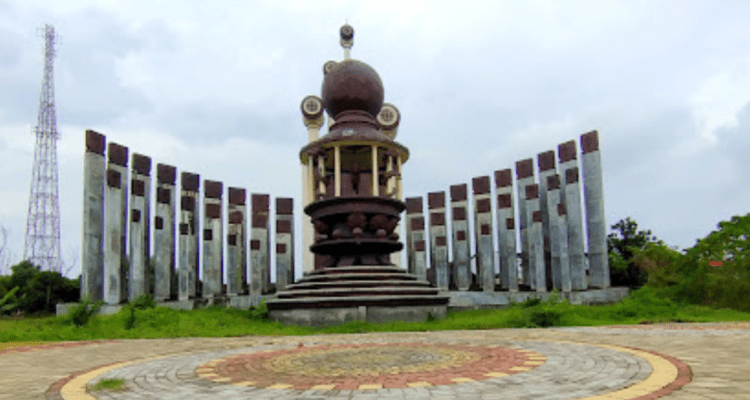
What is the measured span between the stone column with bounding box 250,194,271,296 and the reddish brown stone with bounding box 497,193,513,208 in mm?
9559

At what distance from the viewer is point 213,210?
→ 22.5 m

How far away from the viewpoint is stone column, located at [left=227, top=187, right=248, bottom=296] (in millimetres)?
22627

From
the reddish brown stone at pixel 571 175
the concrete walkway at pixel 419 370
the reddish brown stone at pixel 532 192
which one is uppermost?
the reddish brown stone at pixel 571 175

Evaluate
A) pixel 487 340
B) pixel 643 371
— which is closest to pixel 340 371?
pixel 643 371

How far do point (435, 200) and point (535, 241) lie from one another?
4.68 metres

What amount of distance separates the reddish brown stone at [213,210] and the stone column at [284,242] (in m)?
2.46

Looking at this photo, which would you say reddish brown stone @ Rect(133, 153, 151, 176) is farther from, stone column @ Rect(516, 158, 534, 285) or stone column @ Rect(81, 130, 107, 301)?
stone column @ Rect(516, 158, 534, 285)

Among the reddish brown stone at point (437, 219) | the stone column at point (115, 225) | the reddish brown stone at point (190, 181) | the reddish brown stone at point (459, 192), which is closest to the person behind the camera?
the stone column at point (115, 225)

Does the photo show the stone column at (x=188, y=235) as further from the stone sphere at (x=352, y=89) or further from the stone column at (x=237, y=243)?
the stone sphere at (x=352, y=89)

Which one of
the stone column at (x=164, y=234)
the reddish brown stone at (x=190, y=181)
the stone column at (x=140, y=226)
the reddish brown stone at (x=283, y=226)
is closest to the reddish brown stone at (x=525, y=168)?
the reddish brown stone at (x=283, y=226)

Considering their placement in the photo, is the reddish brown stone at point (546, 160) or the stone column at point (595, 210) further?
the reddish brown stone at point (546, 160)

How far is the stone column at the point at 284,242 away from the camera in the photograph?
23.2m

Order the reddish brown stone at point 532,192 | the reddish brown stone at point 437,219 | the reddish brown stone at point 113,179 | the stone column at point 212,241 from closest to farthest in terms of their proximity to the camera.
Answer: the reddish brown stone at point 113,179 → the reddish brown stone at point 532,192 → the stone column at point 212,241 → the reddish brown stone at point 437,219

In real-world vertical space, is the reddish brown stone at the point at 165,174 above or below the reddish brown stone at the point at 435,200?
above
